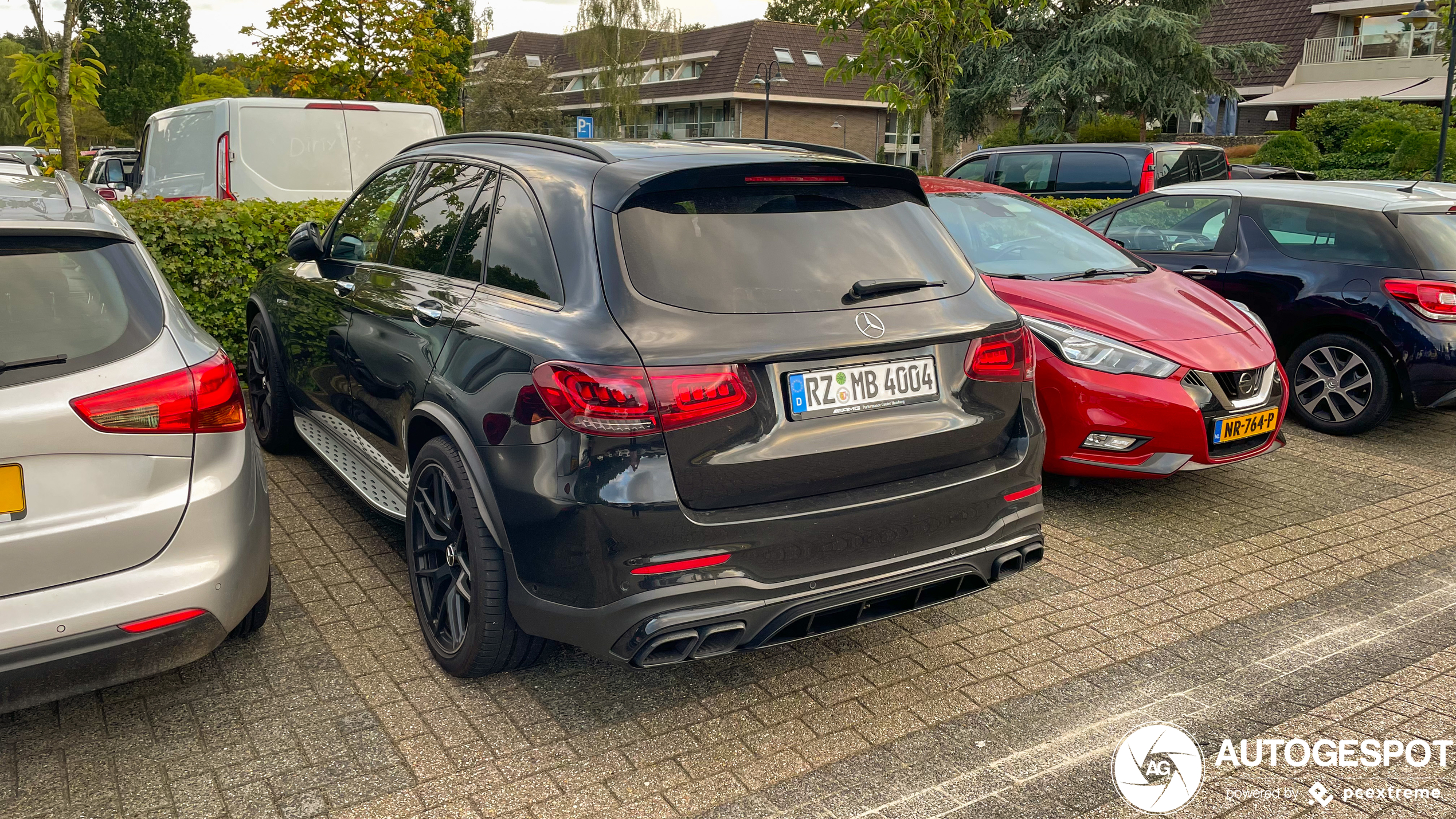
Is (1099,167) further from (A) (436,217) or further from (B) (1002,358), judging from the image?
(A) (436,217)

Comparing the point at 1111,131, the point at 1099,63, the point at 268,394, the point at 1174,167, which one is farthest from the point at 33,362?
the point at 1111,131

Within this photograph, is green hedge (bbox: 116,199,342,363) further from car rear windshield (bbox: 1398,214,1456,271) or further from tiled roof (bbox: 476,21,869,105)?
tiled roof (bbox: 476,21,869,105)

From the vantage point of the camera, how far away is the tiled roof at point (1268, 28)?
135 ft

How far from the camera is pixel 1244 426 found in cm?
544

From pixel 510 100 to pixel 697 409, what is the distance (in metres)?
59.7

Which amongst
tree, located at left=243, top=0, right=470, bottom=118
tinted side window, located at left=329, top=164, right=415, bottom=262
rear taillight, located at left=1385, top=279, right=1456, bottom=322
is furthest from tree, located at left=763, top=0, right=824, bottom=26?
tinted side window, located at left=329, top=164, right=415, bottom=262

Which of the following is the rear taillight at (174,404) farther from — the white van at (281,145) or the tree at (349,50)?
the tree at (349,50)

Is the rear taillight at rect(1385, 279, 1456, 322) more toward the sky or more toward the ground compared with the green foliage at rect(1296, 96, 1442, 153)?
more toward the ground

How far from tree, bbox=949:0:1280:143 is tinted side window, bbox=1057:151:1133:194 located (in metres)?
17.6

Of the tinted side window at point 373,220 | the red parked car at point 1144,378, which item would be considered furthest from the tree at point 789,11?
the tinted side window at point 373,220

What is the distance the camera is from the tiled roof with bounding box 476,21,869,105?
197ft

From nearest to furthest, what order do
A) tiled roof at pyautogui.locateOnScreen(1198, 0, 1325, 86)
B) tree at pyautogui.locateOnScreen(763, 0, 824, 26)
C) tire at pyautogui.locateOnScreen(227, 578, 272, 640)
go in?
tire at pyautogui.locateOnScreen(227, 578, 272, 640)
tiled roof at pyautogui.locateOnScreen(1198, 0, 1325, 86)
tree at pyautogui.locateOnScreen(763, 0, 824, 26)

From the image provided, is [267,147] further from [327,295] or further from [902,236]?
[902,236]

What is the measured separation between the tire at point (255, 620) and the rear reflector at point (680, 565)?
144 cm
